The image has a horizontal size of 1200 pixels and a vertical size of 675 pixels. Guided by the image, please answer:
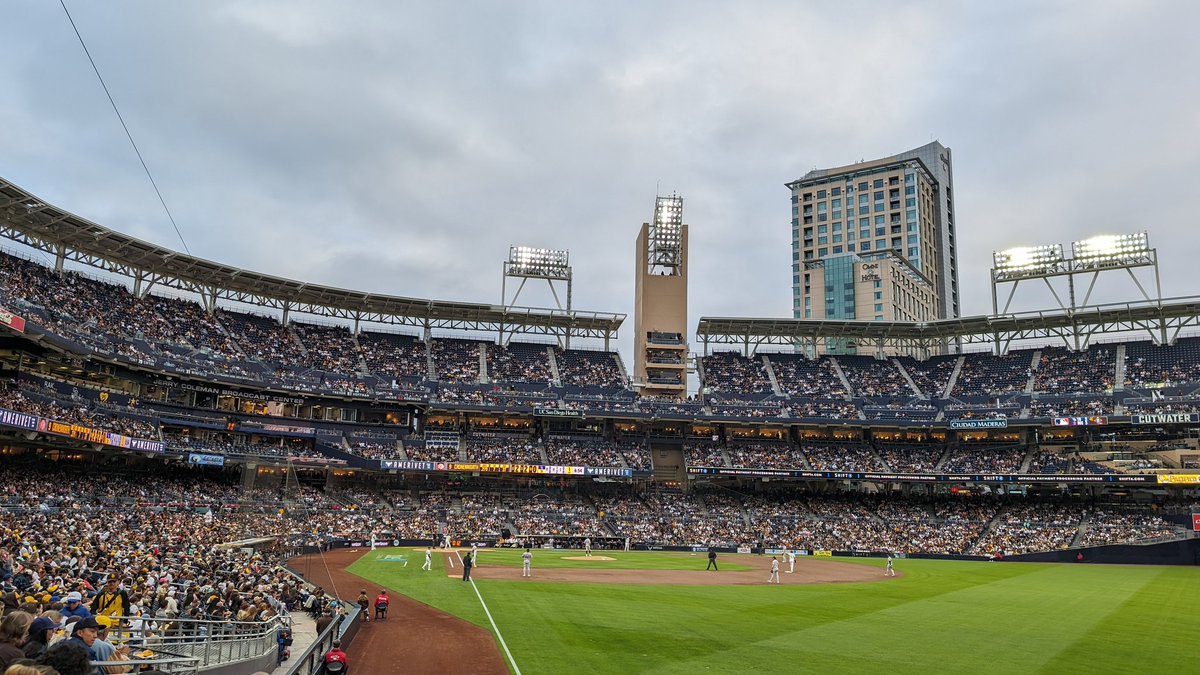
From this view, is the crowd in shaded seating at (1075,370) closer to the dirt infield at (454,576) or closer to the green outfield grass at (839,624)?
the green outfield grass at (839,624)

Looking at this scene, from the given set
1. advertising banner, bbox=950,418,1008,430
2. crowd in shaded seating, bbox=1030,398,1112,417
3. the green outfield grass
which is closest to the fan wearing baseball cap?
the green outfield grass

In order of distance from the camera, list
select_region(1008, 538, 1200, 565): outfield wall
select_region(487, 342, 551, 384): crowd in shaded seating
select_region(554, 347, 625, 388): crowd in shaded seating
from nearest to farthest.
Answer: select_region(1008, 538, 1200, 565): outfield wall < select_region(487, 342, 551, 384): crowd in shaded seating < select_region(554, 347, 625, 388): crowd in shaded seating

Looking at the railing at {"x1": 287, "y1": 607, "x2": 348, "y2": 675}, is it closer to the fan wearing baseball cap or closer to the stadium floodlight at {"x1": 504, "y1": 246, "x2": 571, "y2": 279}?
the fan wearing baseball cap

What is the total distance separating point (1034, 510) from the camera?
62.4m

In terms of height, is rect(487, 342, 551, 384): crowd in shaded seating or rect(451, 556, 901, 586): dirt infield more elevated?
rect(487, 342, 551, 384): crowd in shaded seating

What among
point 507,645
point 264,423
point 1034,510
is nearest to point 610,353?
point 264,423

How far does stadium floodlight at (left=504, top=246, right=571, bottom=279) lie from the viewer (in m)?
80.0

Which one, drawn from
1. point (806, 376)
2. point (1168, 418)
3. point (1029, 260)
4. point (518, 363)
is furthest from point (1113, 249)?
point (518, 363)

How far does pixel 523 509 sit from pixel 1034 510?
42.7 m

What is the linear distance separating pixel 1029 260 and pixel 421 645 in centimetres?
7563

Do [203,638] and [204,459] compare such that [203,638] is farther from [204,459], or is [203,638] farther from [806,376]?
[806,376]

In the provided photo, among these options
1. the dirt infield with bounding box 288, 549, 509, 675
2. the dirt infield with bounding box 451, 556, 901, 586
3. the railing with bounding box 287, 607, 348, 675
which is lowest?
the dirt infield with bounding box 451, 556, 901, 586

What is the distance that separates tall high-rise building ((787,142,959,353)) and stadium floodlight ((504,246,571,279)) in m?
50.6

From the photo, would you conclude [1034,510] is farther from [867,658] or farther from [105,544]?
[105,544]
